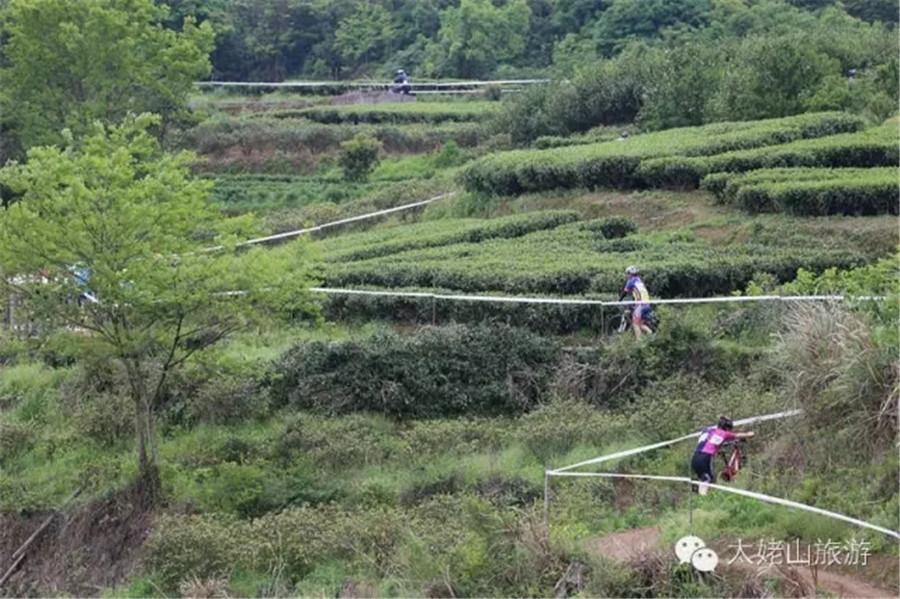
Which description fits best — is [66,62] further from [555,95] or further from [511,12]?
[511,12]

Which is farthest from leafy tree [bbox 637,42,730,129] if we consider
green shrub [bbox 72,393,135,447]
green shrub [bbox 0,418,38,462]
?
green shrub [bbox 0,418,38,462]

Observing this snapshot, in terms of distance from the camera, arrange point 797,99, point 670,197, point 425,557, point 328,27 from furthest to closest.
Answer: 1. point 328,27
2. point 797,99
3. point 670,197
4. point 425,557

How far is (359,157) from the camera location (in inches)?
1492

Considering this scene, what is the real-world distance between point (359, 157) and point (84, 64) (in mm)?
7450

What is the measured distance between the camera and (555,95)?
3578cm

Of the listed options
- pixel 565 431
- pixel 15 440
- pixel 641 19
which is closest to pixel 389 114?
pixel 641 19

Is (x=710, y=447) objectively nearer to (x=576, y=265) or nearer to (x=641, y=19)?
(x=576, y=265)

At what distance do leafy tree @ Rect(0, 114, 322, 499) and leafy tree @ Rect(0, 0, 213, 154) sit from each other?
57.7 feet

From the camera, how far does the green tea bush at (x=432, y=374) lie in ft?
59.8

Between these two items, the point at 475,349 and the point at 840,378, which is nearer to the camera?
the point at 840,378

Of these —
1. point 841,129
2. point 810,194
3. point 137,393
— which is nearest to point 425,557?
point 137,393

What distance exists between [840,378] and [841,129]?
575 inches

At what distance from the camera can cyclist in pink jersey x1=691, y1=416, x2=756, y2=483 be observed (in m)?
13.1
